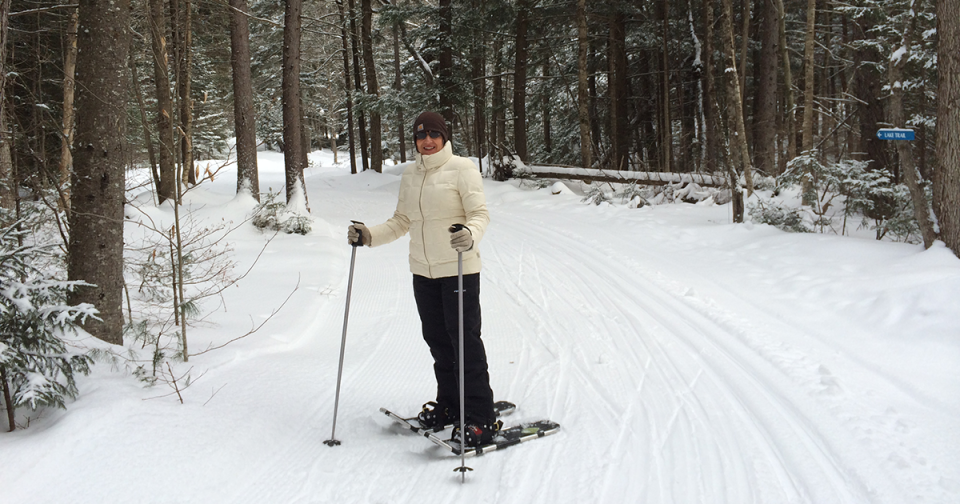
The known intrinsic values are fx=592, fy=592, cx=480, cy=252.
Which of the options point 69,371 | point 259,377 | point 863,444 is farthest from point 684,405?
point 69,371

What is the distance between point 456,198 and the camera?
3.85 metres

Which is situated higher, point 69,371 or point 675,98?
point 675,98

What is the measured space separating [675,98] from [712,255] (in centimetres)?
1620

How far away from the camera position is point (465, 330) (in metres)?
3.86

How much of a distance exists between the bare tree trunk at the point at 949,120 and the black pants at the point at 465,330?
5569mm

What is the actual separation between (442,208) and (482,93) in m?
19.8

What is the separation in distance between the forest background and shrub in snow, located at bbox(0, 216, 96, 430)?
12cm

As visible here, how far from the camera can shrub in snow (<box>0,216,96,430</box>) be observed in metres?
3.39

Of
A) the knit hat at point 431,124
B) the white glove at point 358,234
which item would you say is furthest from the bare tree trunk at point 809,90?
the white glove at point 358,234

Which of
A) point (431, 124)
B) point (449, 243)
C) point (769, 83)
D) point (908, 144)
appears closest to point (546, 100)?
point (769, 83)

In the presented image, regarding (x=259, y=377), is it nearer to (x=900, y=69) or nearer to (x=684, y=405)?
(x=684, y=405)

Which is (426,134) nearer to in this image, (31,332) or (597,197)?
(31,332)

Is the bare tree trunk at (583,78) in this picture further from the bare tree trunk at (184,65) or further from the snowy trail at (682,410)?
the snowy trail at (682,410)

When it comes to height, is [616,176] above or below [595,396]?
above
